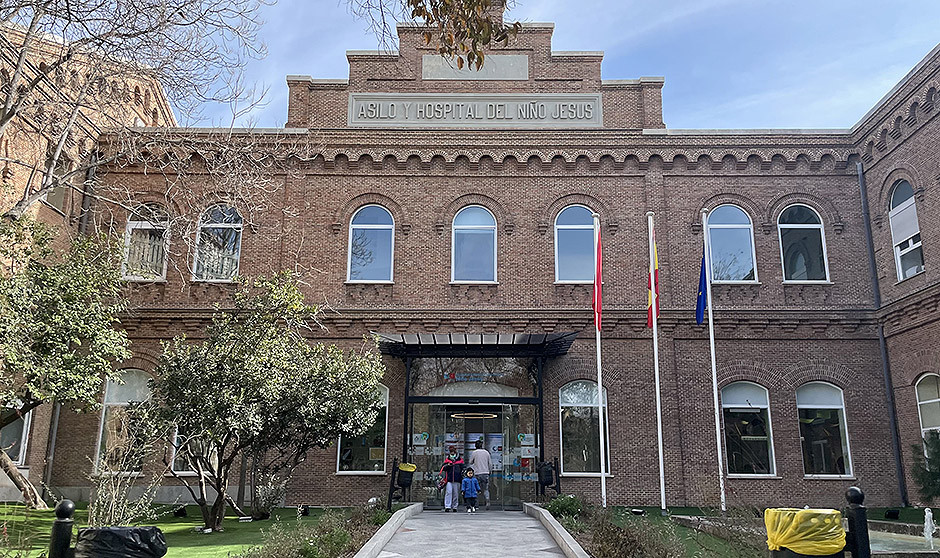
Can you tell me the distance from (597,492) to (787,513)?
1335 cm

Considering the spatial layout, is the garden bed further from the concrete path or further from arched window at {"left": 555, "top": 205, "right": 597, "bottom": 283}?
arched window at {"left": 555, "top": 205, "right": 597, "bottom": 283}

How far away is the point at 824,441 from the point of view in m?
19.0

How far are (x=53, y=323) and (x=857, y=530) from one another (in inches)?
543

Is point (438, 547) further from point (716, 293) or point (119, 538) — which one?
point (716, 293)

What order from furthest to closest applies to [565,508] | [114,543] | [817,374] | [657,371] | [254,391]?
[817,374]
[657,371]
[565,508]
[254,391]
[114,543]

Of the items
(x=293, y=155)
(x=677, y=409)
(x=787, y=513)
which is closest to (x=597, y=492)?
(x=677, y=409)

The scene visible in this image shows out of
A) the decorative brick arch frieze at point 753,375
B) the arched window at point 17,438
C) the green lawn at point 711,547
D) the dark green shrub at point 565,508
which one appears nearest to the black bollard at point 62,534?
the green lawn at point 711,547

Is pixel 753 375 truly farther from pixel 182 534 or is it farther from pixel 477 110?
pixel 182 534

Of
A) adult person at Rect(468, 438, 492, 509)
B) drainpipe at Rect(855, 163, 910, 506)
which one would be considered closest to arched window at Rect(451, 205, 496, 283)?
adult person at Rect(468, 438, 492, 509)

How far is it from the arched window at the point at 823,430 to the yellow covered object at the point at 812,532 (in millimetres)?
14500

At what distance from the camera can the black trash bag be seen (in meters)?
5.68

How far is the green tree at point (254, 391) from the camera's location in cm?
1289

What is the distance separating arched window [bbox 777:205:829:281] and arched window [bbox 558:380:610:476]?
6.15 m

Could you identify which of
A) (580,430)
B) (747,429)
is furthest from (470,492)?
(747,429)
